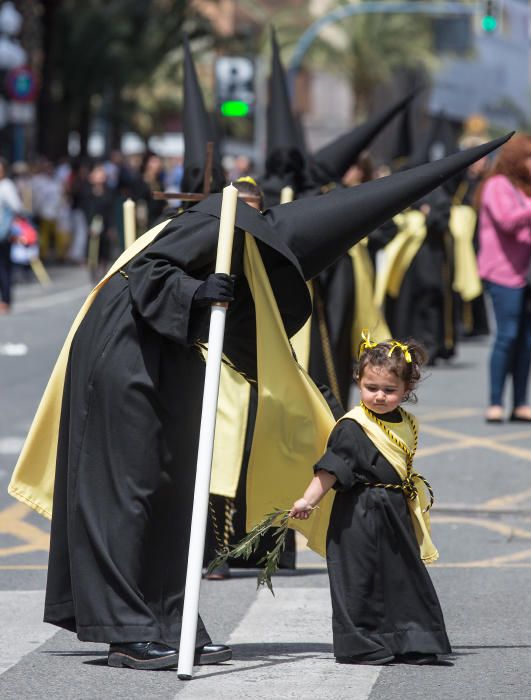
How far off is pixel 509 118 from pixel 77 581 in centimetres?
8498

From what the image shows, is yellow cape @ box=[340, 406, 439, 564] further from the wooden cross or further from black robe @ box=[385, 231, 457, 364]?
black robe @ box=[385, 231, 457, 364]

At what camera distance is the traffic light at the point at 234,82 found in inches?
1138

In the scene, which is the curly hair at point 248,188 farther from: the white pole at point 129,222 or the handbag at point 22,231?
the handbag at point 22,231

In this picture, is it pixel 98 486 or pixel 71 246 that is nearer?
pixel 98 486

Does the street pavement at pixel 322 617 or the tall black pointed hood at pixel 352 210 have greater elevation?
the tall black pointed hood at pixel 352 210

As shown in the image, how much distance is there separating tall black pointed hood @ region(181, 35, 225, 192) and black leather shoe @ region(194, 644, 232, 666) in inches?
105

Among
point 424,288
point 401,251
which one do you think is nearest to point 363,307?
point 401,251

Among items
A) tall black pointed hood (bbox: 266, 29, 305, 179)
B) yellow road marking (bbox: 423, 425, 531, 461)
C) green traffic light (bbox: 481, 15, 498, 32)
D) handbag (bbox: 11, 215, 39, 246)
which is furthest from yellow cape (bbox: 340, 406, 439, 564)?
green traffic light (bbox: 481, 15, 498, 32)

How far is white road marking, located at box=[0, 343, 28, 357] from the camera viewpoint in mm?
17328

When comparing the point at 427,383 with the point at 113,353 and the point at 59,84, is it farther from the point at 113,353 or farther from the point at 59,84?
the point at 59,84

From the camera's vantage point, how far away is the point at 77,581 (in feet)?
19.3

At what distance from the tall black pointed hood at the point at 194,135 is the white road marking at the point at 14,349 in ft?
29.2

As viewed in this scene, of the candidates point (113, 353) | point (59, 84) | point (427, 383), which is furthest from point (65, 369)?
point (59, 84)

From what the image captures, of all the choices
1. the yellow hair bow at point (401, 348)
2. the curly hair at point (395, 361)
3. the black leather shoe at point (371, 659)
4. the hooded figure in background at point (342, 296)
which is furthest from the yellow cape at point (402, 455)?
the hooded figure in background at point (342, 296)
